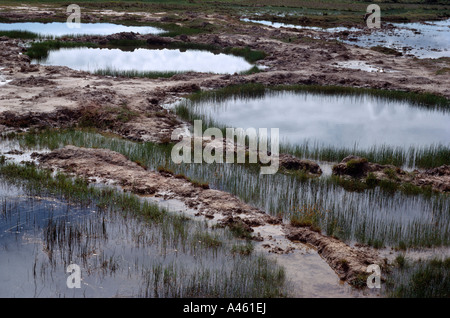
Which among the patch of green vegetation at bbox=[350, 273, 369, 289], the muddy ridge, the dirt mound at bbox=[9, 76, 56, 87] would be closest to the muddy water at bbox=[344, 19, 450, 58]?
the dirt mound at bbox=[9, 76, 56, 87]

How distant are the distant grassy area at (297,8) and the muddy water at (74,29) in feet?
16.9

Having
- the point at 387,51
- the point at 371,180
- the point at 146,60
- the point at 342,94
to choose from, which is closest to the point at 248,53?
the point at 146,60

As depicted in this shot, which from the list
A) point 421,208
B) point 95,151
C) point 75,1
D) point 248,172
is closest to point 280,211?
point 248,172

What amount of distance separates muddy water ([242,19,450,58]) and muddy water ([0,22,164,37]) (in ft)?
44.6

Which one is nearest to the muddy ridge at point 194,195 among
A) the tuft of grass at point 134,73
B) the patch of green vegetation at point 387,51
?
the tuft of grass at point 134,73

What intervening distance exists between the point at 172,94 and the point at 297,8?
147ft

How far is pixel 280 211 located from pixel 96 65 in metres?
16.3

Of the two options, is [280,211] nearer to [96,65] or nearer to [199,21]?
[96,65]

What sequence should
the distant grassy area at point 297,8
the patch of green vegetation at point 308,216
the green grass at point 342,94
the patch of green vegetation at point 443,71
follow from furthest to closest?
the distant grassy area at point 297,8 → the patch of green vegetation at point 443,71 → the green grass at point 342,94 → the patch of green vegetation at point 308,216

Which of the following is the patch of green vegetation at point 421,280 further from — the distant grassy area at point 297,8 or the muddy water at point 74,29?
the distant grassy area at point 297,8

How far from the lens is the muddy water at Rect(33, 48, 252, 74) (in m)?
23.1

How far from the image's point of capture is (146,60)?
2559cm

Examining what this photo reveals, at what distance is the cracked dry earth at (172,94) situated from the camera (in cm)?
922

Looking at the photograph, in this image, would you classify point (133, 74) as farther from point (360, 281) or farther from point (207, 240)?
point (360, 281)
